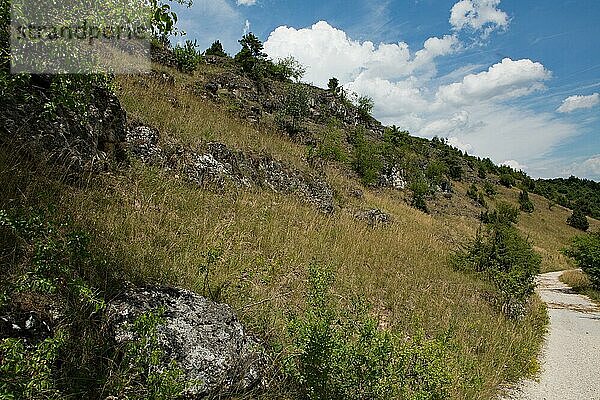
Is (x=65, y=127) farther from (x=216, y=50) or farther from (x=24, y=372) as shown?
(x=216, y=50)

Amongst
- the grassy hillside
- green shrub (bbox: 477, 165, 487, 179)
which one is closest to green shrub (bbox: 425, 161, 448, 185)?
green shrub (bbox: 477, 165, 487, 179)

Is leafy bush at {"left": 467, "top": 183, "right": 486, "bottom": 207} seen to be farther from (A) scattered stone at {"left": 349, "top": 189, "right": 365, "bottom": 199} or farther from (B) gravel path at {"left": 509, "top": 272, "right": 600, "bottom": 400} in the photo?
(B) gravel path at {"left": 509, "top": 272, "right": 600, "bottom": 400}

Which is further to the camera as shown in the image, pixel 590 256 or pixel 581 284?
pixel 581 284

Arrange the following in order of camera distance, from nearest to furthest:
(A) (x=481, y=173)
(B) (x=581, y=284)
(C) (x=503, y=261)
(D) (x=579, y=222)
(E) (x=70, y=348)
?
(E) (x=70, y=348) < (C) (x=503, y=261) < (B) (x=581, y=284) < (D) (x=579, y=222) < (A) (x=481, y=173)

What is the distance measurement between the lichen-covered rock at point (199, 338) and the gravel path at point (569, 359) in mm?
3996

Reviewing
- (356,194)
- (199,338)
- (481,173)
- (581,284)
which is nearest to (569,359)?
(199,338)

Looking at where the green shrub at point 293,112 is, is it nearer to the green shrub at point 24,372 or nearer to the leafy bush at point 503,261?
the leafy bush at point 503,261

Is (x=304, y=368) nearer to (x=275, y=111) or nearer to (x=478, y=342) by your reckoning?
(x=478, y=342)

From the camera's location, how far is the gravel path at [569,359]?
5.59m

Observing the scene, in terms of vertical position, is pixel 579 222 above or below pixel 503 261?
above

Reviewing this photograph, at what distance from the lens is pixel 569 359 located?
284 inches

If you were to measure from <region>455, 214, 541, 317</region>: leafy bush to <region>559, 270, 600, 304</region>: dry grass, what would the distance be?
16.5ft

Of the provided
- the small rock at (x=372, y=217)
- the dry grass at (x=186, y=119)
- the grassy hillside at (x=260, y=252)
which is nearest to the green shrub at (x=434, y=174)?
the small rock at (x=372, y=217)

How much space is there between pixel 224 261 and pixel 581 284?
18.4 m
